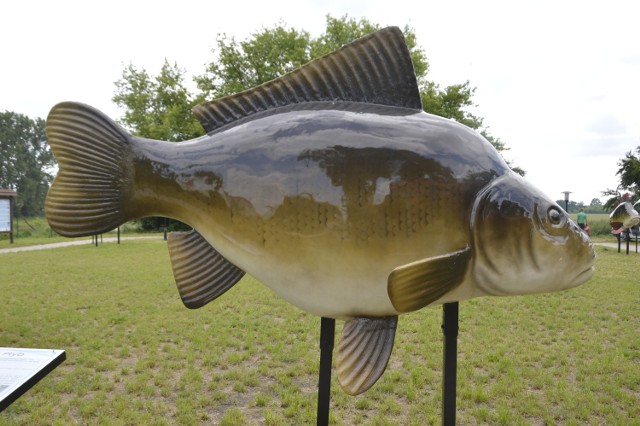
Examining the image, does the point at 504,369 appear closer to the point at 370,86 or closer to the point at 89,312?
the point at 370,86

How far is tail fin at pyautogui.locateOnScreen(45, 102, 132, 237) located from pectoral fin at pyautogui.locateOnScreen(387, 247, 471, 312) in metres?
1.20

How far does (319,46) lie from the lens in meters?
18.7

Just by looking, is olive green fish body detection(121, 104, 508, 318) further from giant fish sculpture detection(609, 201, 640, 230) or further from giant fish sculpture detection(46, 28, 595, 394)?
giant fish sculpture detection(609, 201, 640, 230)

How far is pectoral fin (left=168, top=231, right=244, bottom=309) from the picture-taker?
1.82 meters

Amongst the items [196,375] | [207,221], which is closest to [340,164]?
[207,221]

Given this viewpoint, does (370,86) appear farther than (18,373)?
No

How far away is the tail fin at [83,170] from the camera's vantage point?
1631mm

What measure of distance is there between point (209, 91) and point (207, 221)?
2065 centimetres

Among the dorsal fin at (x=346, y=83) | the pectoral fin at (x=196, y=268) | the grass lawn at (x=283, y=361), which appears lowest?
the grass lawn at (x=283, y=361)

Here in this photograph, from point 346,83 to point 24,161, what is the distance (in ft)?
177

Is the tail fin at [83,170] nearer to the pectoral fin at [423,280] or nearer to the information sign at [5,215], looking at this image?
the pectoral fin at [423,280]

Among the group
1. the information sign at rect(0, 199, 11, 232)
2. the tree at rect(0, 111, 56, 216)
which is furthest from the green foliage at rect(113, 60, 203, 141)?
the tree at rect(0, 111, 56, 216)

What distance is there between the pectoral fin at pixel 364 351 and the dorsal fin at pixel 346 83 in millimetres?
960

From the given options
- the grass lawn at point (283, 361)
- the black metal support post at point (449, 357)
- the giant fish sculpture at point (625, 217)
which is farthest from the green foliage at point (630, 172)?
the black metal support post at point (449, 357)
